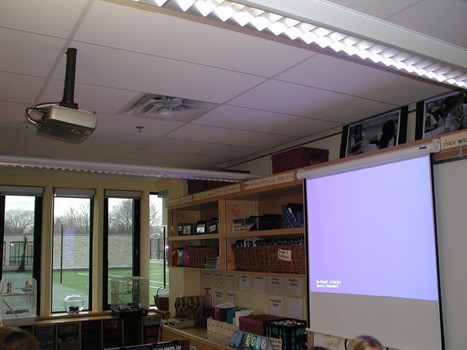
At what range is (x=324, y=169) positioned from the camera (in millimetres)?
3664

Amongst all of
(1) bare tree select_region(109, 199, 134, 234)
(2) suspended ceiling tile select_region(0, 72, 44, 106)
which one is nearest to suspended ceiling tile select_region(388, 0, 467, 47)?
(2) suspended ceiling tile select_region(0, 72, 44, 106)

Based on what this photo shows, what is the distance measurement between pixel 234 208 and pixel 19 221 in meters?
3.22

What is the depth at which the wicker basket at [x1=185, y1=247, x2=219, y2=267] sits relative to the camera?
5.40 meters

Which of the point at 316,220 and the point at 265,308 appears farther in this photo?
the point at 265,308

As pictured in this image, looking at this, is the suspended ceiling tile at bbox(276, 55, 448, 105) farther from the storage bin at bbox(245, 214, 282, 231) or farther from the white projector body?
the storage bin at bbox(245, 214, 282, 231)

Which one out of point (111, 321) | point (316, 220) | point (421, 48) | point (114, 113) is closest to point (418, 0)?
point (421, 48)

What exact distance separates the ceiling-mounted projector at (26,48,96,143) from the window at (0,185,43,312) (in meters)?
4.10

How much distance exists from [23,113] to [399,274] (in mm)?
2988

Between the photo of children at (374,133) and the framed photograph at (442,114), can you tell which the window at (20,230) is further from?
the framed photograph at (442,114)

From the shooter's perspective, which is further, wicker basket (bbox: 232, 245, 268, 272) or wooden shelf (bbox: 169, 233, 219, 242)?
wooden shelf (bbox: 169, 233, 219, 242)

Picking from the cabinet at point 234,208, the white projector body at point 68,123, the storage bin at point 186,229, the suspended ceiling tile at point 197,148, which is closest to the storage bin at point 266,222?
the cabinet at point 234,208

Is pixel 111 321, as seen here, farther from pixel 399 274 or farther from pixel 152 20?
pixel 152 20

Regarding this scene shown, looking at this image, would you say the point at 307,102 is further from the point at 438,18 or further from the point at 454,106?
the point at 438,18

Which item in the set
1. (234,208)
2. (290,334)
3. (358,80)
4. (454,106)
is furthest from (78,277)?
(454,106)
